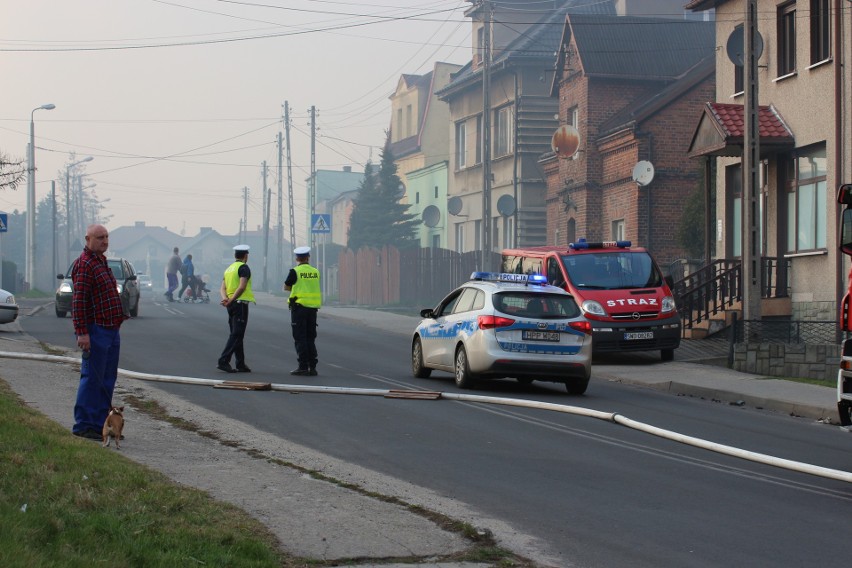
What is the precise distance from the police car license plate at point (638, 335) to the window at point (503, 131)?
1182 inches

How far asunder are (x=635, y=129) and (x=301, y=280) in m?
21.5

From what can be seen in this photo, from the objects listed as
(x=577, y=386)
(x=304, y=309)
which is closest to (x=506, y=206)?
(x=304, y=309)

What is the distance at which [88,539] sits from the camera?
6.12m

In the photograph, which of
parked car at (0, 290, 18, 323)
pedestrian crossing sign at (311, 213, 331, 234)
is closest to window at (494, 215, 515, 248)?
pedestrian crossing sign at (311, 213, 331, 234)

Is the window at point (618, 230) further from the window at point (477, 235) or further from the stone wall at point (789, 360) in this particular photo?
the stone wall at point (789, 360)

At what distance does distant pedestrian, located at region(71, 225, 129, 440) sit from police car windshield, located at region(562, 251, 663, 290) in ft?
43.5

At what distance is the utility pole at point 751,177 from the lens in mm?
21094

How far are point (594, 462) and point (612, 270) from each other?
12.8 m

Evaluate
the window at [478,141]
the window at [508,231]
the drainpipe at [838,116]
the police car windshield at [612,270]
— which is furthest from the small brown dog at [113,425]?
the window at [478,141]

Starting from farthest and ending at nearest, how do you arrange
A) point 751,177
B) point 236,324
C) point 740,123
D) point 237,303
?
point 740,123
point 751,177
point 237,303
point 236,324

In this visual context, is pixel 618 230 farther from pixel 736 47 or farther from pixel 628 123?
pixel 736 47

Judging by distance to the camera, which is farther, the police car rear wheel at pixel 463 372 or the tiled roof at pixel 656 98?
the tiled roof at pixel 656 98

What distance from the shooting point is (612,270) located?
76.4 ft

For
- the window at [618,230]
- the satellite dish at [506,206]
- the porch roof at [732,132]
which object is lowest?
the window at [618,230]
